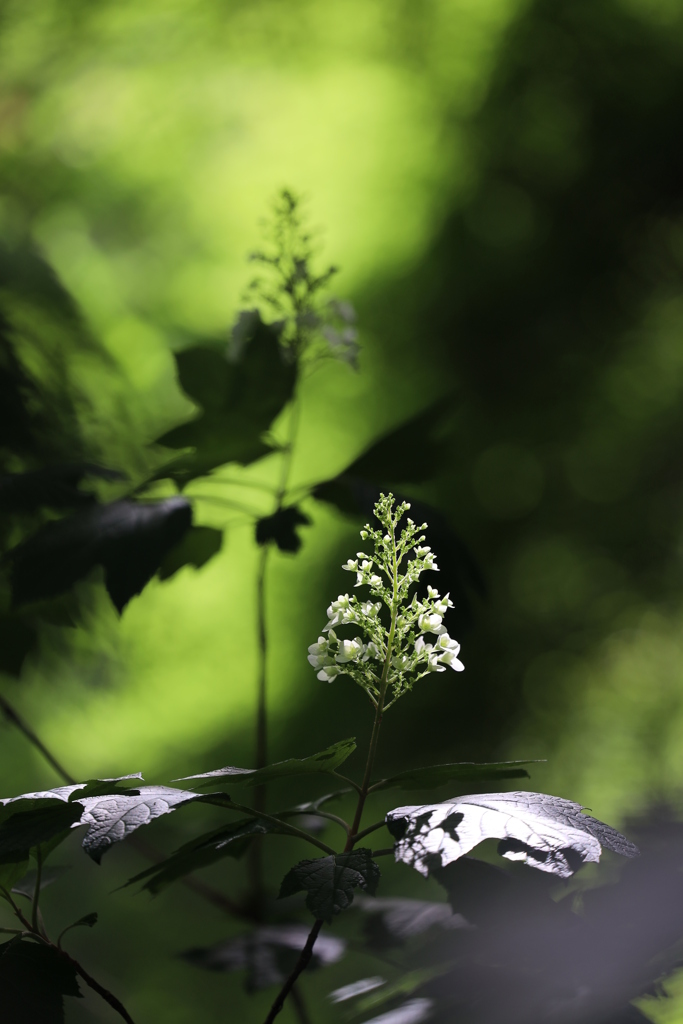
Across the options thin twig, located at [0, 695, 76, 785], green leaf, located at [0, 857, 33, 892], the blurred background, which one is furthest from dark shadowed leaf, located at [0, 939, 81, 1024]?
the blurred background

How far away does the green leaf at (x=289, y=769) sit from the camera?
1.30 feet

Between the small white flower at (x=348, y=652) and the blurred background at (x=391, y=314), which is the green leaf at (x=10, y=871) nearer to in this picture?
the small white flower at (x=348, y=652)

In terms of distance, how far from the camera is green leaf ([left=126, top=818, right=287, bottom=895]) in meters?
0.40

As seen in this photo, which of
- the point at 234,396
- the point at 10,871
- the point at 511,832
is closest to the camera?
the point at 511,832

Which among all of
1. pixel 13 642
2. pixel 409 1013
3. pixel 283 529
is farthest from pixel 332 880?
pixel 13 642

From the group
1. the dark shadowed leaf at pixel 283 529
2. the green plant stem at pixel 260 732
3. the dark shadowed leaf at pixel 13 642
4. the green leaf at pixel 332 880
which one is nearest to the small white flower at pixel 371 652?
the green leaf at pixel 332 880

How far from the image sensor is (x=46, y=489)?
0.68 meters

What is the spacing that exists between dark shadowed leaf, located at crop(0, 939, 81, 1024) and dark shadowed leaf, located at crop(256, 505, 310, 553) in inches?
13.6

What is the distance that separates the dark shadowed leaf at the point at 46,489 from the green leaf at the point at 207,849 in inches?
14.1

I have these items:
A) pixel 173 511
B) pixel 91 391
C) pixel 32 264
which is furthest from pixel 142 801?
pixel 32 264

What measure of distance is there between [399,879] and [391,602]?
72 cm

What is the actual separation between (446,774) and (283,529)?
0.96 ft

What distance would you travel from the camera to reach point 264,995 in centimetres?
83

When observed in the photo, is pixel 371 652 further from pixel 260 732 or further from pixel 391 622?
pixel 260 732
